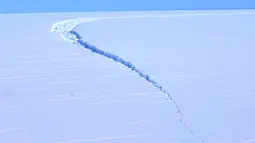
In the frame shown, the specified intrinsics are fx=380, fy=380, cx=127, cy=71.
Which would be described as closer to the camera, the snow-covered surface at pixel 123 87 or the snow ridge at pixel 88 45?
the snow-covered surface at pixel 123 87

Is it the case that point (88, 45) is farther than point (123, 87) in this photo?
Yes

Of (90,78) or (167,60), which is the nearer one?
→ (90,78)

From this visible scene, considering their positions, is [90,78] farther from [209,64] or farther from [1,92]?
[209,64]

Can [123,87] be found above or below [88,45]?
below

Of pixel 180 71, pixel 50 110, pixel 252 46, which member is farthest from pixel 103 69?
pixel 252 46
